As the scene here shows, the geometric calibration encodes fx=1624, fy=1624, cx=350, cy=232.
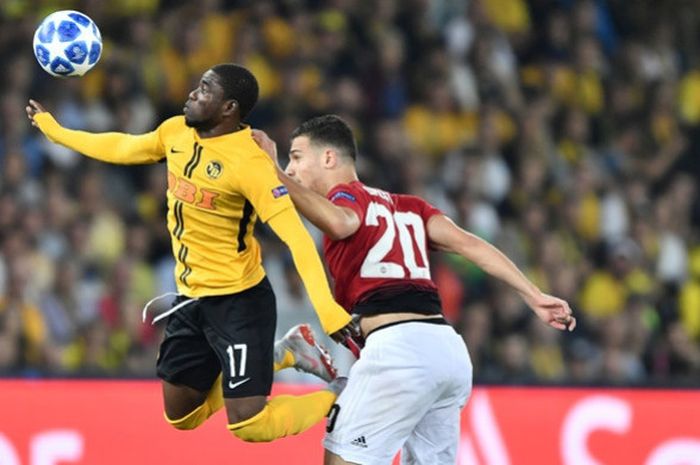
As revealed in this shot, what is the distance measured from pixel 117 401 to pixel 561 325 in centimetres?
257

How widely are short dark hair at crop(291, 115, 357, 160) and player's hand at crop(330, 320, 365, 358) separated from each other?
2.46 ft

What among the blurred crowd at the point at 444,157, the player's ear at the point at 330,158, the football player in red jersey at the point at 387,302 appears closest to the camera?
the football player in red jersey at the point at 387,302

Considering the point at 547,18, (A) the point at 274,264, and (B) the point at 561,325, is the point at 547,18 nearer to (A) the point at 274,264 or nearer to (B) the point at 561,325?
(A) the point at 274,264

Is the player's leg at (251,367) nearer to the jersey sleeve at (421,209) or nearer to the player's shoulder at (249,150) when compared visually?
the player's shoulder at (249,150)

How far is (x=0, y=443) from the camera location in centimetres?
801

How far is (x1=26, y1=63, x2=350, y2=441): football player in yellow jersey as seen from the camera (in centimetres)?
630

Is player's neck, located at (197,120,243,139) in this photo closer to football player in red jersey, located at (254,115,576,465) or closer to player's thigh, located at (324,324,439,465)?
football player in red jersey, located at (254,115,576,465)

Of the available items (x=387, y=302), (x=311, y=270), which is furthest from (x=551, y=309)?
(x=311, y=270)

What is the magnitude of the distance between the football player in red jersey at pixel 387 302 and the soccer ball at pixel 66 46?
80cm

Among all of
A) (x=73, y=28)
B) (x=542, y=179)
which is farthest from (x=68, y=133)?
(x=542, y=179)

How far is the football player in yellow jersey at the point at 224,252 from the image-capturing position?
6.30 m

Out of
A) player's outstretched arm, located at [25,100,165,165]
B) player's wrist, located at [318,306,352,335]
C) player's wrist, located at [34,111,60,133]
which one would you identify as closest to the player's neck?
player's outstretched arm, located at [25,100,165,165]

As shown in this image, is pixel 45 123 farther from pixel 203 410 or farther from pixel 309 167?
pixel 203 410

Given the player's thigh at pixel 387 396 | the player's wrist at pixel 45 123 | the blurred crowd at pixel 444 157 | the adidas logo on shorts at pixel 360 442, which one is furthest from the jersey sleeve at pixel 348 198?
the blurred crowd at pixel 444 157
